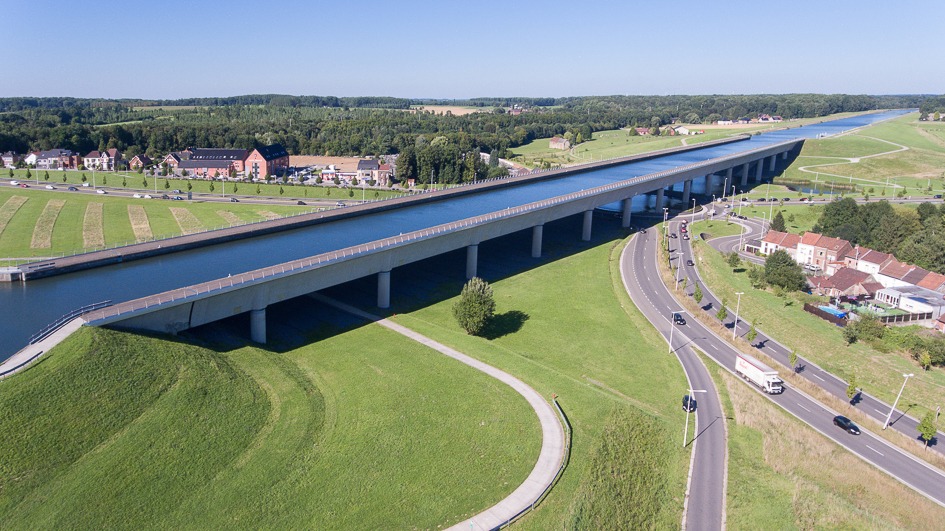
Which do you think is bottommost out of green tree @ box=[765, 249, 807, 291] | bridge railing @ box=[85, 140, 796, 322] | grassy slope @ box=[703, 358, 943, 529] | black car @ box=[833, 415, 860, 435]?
grassy slope @ box=[703, 358, 943, 529]

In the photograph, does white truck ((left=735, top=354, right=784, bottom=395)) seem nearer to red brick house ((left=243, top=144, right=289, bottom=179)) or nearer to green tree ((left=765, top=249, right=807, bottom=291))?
green tree ((left=765, top=249, right=807, bottom=291))

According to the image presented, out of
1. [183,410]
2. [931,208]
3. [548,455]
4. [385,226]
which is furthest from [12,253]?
[931,208]

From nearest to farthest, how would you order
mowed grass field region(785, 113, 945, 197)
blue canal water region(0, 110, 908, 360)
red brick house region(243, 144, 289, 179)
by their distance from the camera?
1. blue canal water region(0, 110, 908, 360)
2. mowed grass field region(785, 113, 945, 197)
3. red brick house region(243, 144, 289, 179)

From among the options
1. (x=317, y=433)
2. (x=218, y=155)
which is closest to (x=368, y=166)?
(x=218, y=155)

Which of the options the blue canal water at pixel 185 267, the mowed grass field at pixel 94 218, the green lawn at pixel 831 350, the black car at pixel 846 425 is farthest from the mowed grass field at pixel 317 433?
the mowed grass field at pixel 94 218

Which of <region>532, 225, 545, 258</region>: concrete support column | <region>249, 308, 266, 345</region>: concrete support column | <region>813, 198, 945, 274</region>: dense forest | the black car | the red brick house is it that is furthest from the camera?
the red brick house

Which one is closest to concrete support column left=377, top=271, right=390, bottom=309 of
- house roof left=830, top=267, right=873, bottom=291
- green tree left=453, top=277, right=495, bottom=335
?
green tree left=453, top=277, right=495, bottom=335

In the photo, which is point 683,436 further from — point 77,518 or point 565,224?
point 565,224
